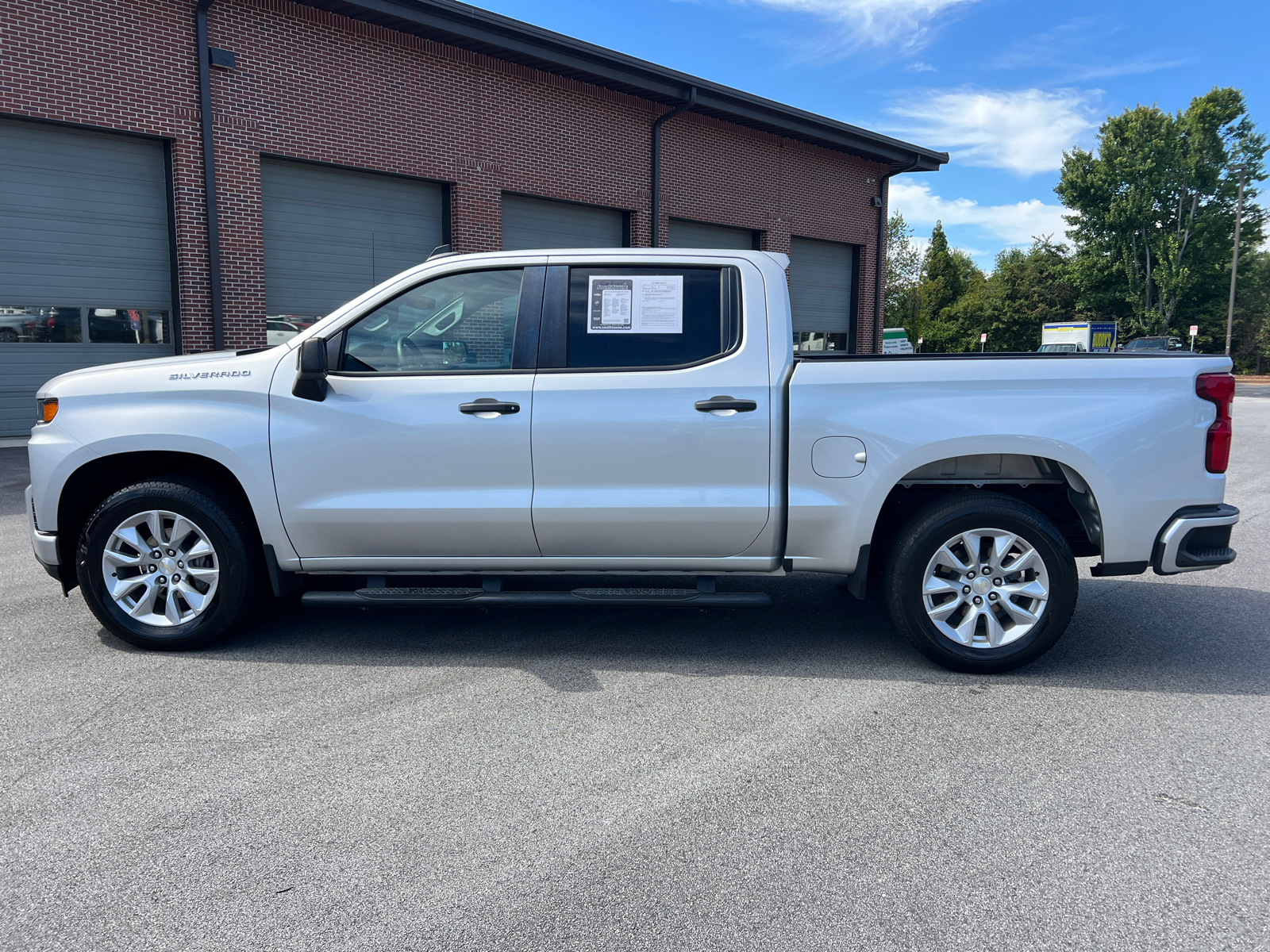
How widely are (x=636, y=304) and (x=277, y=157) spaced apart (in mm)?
12093

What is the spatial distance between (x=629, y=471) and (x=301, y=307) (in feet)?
40.9

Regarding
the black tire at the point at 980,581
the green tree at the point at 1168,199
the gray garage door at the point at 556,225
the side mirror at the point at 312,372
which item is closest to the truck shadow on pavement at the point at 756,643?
the black tire at the point at 980,581

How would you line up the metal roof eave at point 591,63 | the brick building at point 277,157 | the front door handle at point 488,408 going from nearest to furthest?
the front door handle at point 488,408 < the brick building at point 277,157 < the metal roof eave at point 591,63

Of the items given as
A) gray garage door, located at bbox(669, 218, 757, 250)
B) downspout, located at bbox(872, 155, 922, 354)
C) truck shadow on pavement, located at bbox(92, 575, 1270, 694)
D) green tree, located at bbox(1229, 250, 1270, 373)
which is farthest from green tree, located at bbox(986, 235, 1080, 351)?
truck shadow on pavement, located at bbox(92, 575, 1270, 694)

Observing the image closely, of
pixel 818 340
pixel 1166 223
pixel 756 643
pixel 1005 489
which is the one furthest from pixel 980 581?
pixel 1166 223

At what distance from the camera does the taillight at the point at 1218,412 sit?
436 centimetres

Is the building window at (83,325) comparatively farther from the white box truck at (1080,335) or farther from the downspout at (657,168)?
the white box truck at (1080,335)

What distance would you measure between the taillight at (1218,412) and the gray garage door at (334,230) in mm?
13508

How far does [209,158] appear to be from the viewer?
44.7ft

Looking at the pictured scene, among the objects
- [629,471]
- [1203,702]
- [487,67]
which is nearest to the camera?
[1203,702]

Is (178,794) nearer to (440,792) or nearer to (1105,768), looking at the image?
(440,792)

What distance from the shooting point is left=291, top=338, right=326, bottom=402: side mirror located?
4387mm

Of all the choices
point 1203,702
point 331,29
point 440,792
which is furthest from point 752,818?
point 331,29

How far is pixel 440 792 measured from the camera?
3246 millimetres
